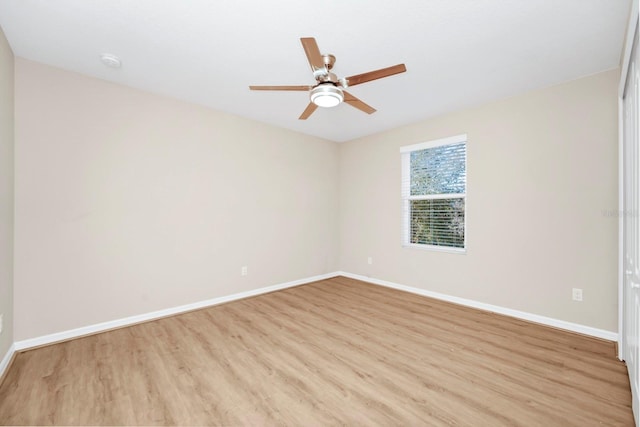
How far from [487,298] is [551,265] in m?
0.78

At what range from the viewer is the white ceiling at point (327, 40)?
1.88 m

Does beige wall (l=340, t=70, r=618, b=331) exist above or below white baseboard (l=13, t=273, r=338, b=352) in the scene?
above

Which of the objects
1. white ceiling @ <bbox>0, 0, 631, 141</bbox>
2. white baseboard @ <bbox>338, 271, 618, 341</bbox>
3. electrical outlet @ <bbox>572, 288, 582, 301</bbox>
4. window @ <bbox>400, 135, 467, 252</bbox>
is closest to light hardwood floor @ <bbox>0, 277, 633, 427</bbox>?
white baseboard @ <bbox>338, 271, 618, 341</bbox>

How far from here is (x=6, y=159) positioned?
2213mm

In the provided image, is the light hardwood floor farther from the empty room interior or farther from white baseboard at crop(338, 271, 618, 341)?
white baseboard at crop(338, 271, 618, 341)

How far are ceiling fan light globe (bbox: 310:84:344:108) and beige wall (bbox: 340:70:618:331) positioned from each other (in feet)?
7.38

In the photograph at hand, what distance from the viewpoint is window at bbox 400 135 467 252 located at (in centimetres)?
378

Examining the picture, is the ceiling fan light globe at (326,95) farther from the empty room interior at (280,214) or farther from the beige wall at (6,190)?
the beige wall at (6,190)

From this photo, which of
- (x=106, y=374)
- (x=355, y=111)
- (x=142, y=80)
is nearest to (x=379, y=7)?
(x=355, y=111)

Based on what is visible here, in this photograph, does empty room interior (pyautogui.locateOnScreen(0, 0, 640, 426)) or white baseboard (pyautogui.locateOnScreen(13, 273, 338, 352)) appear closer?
empty room interior (pyautogui.locateOnScreen(0, 0, 640, 426))

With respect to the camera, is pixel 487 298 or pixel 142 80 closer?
pixel 142 80

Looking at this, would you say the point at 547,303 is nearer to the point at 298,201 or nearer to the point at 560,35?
the point at 560,35

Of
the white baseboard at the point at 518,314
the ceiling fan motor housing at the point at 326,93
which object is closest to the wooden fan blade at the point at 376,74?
the ceiling fan motor housing at the point at 326,93

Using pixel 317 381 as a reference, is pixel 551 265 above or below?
above
